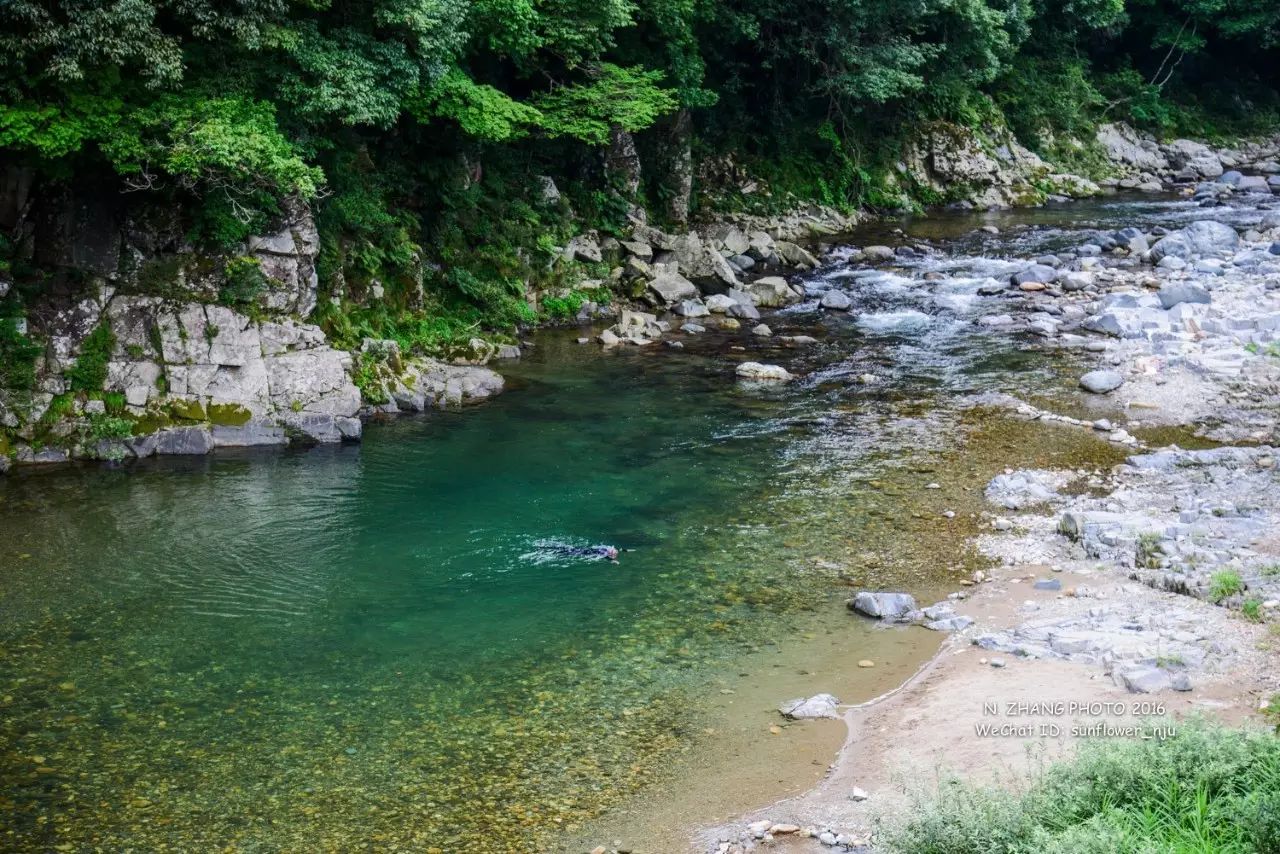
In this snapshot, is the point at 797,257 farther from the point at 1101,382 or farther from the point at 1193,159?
the point at 1193,159

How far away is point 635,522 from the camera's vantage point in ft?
55.1

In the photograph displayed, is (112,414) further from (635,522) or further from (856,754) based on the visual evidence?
(856,754)

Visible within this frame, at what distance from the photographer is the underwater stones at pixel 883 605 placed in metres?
13.2

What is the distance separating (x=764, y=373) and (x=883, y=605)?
11.5 m

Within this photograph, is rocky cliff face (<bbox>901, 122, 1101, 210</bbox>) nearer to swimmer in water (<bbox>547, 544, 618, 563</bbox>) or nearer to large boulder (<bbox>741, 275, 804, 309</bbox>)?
large boulder (<bbox>741, 275, 804, 309</bbox>)

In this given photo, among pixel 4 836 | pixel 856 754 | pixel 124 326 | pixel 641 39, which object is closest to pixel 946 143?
pixel 641 39

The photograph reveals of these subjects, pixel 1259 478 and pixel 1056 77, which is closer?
pixel 1259 478

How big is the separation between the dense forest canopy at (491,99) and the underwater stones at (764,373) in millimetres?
6415

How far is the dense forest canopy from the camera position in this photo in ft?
58.6

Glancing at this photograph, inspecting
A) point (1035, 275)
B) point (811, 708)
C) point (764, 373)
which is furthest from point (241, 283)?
point (1035, 275)

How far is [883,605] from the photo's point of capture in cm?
1326

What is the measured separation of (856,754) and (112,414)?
15.1 m

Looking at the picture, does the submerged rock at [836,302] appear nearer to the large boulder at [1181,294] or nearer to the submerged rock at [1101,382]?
the large boulder at [1181,294]

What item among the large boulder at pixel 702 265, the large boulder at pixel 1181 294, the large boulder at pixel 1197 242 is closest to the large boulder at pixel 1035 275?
the large boulder at pixel 1197 242
